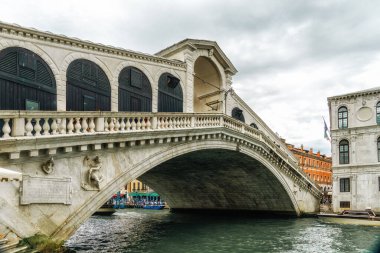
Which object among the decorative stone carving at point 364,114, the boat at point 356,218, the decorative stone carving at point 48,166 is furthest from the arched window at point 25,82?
the decorative stone carving at point 364,114

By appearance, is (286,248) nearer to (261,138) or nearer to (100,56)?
(261,138)

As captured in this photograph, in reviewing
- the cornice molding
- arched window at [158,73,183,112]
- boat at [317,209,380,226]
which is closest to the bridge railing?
arched window at [158,73,183,112]

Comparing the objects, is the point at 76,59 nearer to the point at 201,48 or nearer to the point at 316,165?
the point at 201,48

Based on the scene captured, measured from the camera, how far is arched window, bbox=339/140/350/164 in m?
29.8

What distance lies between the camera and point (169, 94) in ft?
64.7

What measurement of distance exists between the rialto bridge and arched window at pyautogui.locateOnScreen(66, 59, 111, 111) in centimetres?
4

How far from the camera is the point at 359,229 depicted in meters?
21.7

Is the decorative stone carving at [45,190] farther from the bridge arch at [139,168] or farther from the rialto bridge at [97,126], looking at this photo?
the bridge arch at [139,168]

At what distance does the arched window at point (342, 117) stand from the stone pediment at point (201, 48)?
10.7 meters

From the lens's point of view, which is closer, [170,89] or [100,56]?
[100,56]

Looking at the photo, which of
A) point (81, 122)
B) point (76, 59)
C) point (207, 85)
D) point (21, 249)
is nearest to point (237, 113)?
point (207, 85)

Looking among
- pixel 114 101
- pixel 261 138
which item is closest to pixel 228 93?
pixel 261 138

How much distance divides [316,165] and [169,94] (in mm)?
50827

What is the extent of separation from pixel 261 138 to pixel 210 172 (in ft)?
17.8
